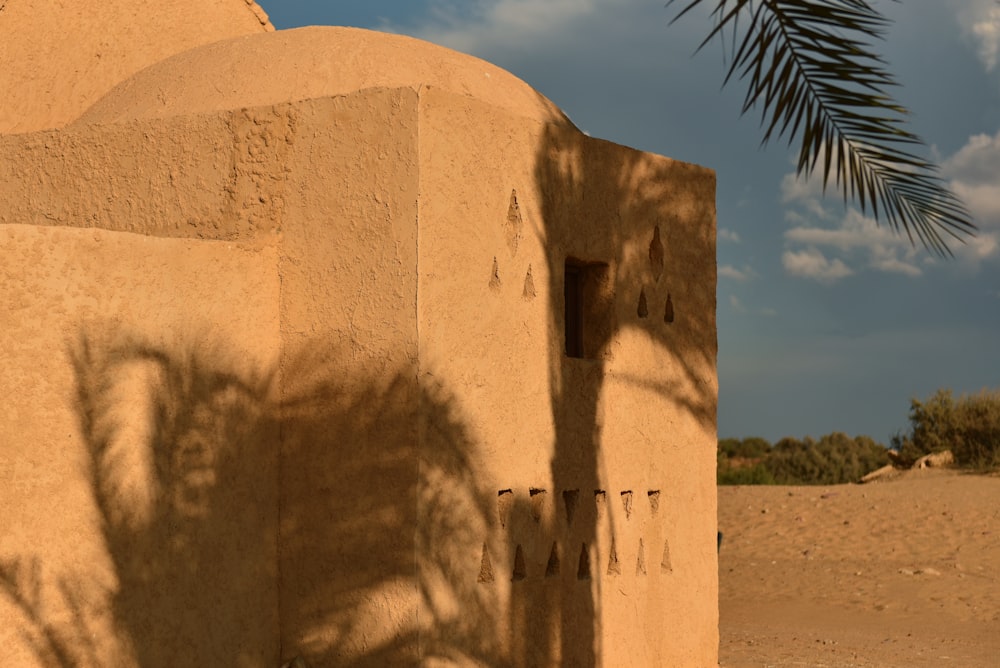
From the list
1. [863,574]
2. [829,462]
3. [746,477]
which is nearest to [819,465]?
[829,462]

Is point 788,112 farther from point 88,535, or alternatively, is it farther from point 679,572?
point 88,535

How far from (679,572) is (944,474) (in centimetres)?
1418

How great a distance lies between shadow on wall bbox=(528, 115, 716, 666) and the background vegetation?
556 inches

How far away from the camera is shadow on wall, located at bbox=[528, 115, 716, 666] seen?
23.1 feet

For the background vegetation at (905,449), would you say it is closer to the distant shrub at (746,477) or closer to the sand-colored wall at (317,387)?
the distant shrub at (746,477)

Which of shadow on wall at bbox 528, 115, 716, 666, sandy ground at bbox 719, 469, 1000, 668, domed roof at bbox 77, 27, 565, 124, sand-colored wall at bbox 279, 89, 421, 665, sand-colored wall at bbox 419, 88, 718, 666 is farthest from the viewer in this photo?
sandy ground at bbox 719, 469, 1000, 668

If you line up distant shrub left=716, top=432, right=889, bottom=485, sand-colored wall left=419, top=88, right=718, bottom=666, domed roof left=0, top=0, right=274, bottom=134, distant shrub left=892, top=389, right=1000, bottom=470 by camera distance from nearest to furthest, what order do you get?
sand-colored wall left=419, top=88, right=718, bottom=666 < domed roof left=0, top=0, right=274, bottom=134 < distant shrub left=892, top=389, right=1000, bottom=470 < distant shrub left=716, top=432, right=889, bottom=485

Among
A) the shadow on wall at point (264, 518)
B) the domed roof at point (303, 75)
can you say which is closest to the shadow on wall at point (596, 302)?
the domed roof at point (303, 75)

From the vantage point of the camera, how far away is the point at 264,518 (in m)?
6.55

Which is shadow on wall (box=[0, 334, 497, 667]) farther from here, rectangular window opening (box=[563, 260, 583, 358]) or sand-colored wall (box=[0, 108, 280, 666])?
rectangular window opening (box=[563, 260, 583, 358])

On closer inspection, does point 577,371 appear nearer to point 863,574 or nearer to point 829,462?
point 863,574

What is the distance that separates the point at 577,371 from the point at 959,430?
17043 mm

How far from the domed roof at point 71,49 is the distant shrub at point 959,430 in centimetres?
1617

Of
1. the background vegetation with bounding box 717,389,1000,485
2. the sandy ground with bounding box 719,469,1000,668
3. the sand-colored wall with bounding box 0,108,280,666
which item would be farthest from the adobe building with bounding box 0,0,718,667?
the background vegetation with bounding box 717,389,1000,485
